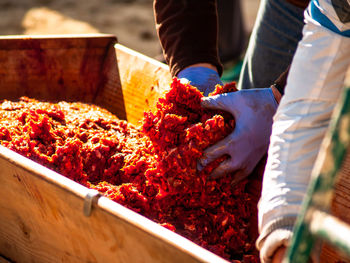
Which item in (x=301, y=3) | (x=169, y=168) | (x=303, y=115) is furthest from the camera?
(x=301, y=3)

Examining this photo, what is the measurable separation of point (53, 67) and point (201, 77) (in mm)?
1296

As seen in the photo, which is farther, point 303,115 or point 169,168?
point 169,168

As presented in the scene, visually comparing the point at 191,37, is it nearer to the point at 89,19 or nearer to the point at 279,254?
the point at 279,254

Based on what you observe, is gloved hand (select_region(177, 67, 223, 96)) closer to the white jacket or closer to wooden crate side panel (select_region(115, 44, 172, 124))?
wooden crate side panel (select_region(115, 44, 172, 124))

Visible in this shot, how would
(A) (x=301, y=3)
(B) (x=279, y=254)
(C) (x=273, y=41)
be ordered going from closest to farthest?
(B) (x=279, y=254)
(A) (x=301, y=3)
(C) (x=273, y=41)

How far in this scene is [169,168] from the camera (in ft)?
6.69

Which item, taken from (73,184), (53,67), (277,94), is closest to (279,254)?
(73,184)

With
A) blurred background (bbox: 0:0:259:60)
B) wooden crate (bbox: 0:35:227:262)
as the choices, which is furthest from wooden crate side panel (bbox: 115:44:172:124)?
blurred background (bbox: 0:0:259:60)

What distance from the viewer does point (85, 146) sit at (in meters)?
2.32

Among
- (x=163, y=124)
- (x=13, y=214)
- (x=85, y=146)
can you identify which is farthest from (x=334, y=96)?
(x=13, y=214)

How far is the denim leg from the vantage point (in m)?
2.82

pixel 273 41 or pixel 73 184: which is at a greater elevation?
pixel 273 41

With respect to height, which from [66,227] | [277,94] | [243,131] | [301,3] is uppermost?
[301,3]

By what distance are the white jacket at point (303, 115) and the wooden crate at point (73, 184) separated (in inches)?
12.9
